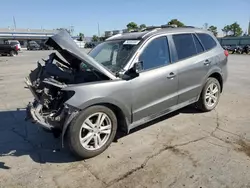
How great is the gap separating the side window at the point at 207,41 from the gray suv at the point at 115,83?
0.03 meters

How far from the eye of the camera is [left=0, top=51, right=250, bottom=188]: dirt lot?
3.01 m

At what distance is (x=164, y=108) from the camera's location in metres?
4.39

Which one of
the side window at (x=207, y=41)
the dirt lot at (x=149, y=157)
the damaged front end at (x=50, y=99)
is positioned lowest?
the dirt lot at (x=149, y=157)

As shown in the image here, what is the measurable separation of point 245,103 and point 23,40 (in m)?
82.3

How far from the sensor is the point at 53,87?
3.71 m

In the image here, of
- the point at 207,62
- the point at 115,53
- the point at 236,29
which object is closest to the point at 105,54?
the point at 115,53

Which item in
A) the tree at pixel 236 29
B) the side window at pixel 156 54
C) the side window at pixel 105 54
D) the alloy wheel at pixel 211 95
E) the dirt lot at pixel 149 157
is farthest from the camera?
the tree at pixel 236 29

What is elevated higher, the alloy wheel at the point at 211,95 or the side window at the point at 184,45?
the side window at the point at 184,45

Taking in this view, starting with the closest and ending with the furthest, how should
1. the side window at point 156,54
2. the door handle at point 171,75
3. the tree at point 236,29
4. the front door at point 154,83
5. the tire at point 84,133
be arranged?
the tire at point 84,133, the front door at point 154,83, the side window at point 156,54, the door handle at point 171,75, the tree at point 236,29

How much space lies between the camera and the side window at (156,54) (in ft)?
13.3

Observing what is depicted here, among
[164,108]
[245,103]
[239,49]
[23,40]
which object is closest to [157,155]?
[164,108]

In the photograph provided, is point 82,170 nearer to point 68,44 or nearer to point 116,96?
point 116,96

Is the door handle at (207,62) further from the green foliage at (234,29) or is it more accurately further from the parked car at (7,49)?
the green foliage at (234,29)

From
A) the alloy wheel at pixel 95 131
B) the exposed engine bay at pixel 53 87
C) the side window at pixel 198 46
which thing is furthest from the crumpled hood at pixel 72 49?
the side window at pixel 198 46
